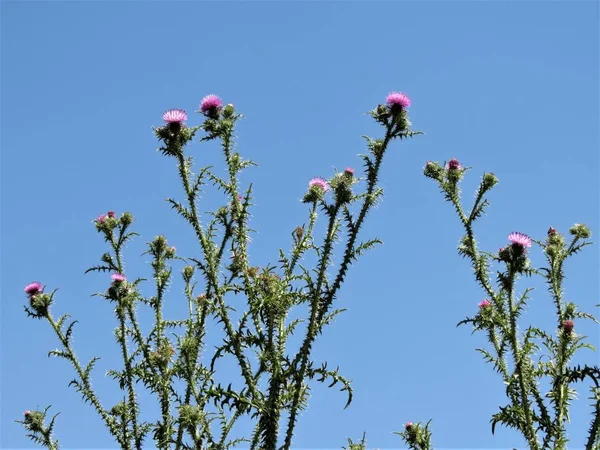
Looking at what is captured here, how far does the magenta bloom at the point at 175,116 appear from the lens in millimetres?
6884

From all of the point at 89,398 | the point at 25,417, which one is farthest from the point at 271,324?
the point at 25,417

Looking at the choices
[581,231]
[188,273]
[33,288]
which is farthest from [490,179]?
[33,288]

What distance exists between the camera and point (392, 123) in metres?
6.61

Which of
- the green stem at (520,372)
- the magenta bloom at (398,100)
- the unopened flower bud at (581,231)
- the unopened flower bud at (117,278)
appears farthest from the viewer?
the unopened flower bud at (117,278)

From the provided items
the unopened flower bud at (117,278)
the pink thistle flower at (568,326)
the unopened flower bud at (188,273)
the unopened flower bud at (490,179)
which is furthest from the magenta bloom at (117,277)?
the pink thistle flower at (568,326)

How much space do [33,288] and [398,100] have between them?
5.37 meters

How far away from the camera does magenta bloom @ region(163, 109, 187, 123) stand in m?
6.88

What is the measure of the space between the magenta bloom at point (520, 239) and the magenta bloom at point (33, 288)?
5.91m

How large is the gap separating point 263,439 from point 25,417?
442cm

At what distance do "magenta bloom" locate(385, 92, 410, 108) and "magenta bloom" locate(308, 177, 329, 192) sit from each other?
99cm

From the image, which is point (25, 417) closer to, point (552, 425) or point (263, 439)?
point (263, 439)

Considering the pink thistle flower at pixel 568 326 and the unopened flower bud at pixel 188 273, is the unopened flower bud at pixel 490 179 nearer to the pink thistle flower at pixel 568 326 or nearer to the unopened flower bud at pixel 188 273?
the pink thistle flower at pixel 568 326

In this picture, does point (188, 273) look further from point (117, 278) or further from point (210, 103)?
point (210, 103)

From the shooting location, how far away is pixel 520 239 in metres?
6.71
